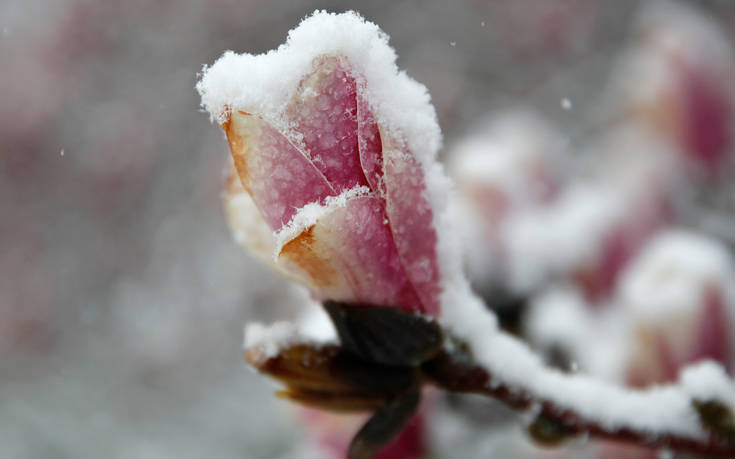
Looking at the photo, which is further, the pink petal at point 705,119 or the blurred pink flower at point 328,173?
the pink petal at point 705,119

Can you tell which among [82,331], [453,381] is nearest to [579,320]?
[453,381]

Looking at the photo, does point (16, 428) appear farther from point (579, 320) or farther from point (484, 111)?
point (579, 320)

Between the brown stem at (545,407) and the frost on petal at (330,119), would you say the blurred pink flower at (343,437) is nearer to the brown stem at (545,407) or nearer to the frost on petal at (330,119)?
the brown stem at (545,407)

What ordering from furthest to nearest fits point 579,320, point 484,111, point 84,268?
point 84,268 → point 484,111 → point 579,320

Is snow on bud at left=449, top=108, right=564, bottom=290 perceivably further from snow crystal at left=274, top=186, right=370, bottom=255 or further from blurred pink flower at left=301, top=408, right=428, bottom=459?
snow crystal at left=274, top=186, right=370, bottom=255

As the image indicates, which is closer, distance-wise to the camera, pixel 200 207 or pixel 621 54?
pixel 621 54

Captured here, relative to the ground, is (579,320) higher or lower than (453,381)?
higher

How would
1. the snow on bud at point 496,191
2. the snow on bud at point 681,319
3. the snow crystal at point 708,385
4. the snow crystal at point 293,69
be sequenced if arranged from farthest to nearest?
the snow on bud at point 496,191, the snow on bud at point 681,319, the snow crystal at point 708,385, the snow crystal at point 293,69

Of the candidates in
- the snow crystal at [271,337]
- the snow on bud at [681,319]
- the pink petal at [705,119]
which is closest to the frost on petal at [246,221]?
the snow crystal at [271,337]
